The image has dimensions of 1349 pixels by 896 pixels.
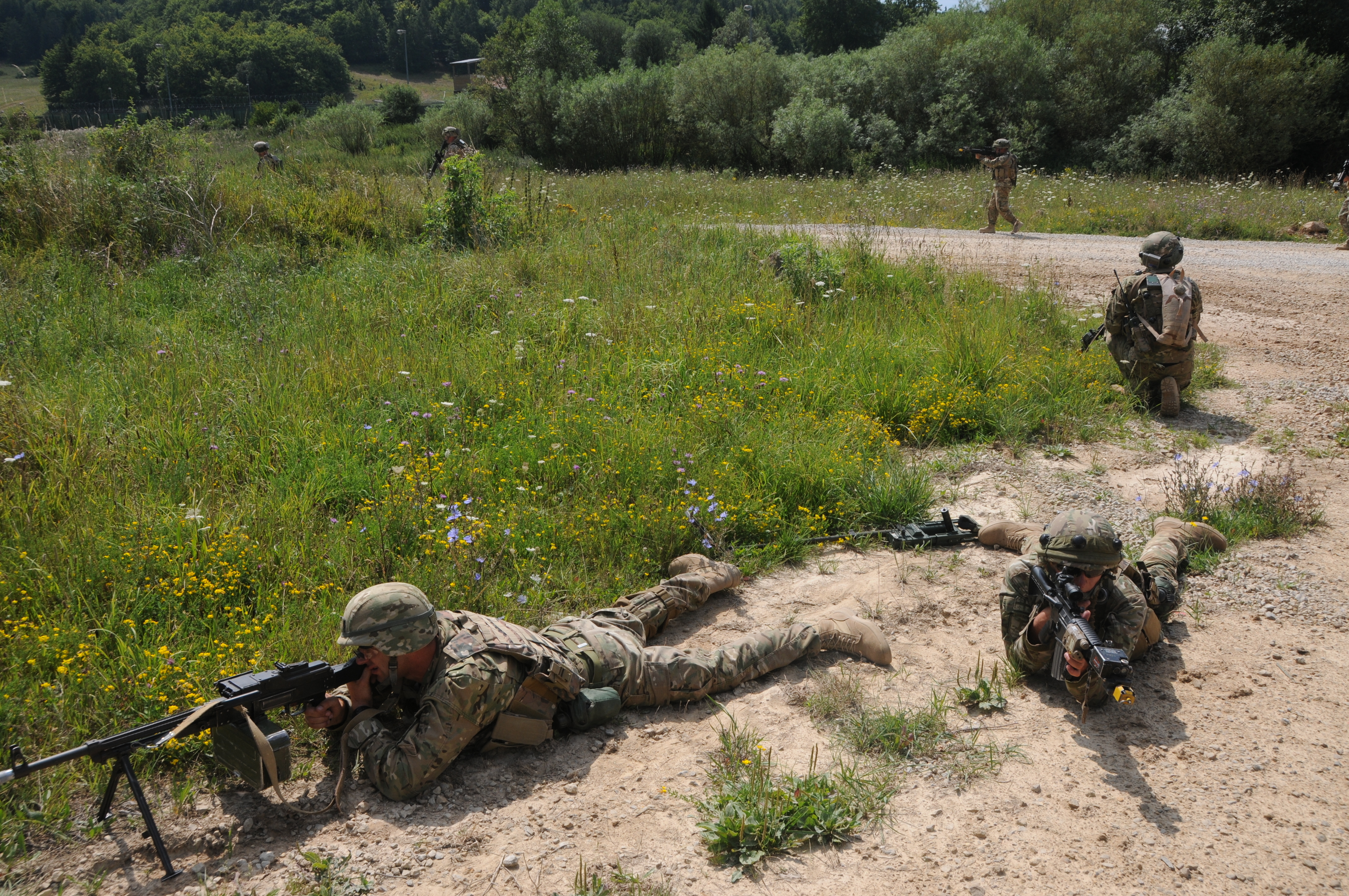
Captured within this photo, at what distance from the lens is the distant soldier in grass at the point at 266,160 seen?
12.1m

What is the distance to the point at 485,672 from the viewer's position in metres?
3.36

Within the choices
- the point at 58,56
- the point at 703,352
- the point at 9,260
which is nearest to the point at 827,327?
the point at 703,352

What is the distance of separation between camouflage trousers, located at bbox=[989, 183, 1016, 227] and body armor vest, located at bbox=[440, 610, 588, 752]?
1336cm

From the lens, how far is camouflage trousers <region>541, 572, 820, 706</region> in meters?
3.88

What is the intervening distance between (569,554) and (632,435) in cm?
121

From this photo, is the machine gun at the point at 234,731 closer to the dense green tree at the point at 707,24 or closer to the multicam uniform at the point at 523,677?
the multicam uniform at the point at 523,677

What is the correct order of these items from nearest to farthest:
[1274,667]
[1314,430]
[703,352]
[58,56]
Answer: [1274,667], [1314,430], [703,352], [58,56]

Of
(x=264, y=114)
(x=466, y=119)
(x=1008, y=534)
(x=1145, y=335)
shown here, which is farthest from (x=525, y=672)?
(x=264, y=114)

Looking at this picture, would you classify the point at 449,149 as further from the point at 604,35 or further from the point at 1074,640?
the point at 604,35

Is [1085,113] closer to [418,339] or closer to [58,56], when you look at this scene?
[418,339]

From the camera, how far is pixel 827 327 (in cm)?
812

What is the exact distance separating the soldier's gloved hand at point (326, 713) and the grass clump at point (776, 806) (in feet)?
4.94

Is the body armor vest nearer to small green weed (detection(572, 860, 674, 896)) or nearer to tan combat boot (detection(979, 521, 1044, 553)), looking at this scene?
small green weed (detection(572, 860, 674, 896))

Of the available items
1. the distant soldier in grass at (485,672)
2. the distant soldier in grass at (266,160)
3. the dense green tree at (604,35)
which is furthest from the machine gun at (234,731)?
the dense green tree at (604,35)
